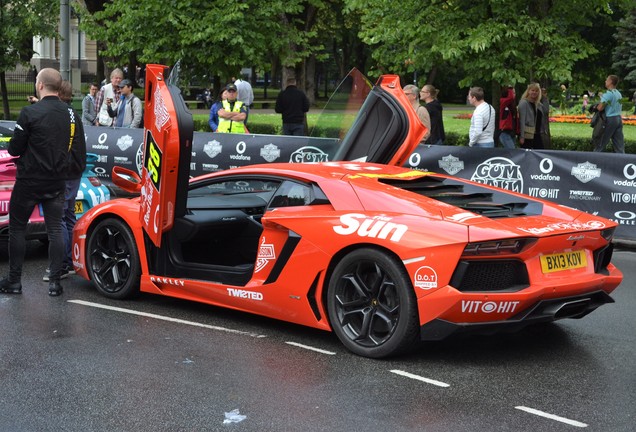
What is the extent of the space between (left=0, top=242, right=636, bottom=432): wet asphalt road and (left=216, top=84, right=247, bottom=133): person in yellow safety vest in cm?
915

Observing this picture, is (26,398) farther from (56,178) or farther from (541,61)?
(541,61)

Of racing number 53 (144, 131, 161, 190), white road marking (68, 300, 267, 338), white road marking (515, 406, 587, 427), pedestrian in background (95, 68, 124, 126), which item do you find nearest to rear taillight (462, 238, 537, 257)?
white road marking (515, 406, 587, 427)

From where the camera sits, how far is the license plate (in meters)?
6.19

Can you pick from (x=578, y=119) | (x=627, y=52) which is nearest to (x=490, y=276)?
(x=578, y=119)

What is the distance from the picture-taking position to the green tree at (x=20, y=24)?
1178 inches

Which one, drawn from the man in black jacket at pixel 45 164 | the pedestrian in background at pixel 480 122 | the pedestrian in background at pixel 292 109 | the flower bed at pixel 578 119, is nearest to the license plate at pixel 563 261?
the man in black jacket at pixel 45 164

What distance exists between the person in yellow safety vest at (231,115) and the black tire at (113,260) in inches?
343

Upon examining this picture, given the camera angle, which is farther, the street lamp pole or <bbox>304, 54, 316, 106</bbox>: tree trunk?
<bbox>304, 54, 316, 106</bbox>: tree trunk

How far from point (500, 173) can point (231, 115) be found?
556 cm

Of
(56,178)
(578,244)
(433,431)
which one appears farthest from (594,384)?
(56,178)

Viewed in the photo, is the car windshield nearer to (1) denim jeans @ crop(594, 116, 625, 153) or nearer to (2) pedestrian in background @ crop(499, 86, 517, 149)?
(2) pedestrian in background @ crop(499, 86, 517, 149)

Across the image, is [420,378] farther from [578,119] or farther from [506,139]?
[578,119]

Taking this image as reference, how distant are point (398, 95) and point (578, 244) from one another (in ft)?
8.10

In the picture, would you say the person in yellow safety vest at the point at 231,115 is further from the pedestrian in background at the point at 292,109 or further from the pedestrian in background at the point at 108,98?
the pedestrian in background at the point at 108,98
